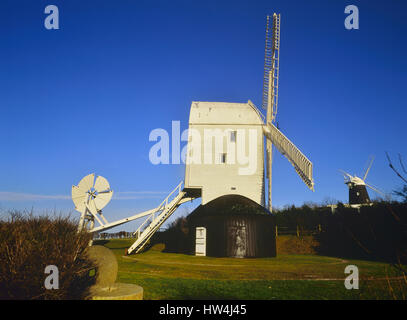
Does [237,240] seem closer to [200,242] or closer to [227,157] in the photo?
[200,242]

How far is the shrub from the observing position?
6172 mm

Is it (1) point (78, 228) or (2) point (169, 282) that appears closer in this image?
(1) point (78, 228)

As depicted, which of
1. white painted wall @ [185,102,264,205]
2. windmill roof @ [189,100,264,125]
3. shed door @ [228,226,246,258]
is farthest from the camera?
windmill roof @ [189,100,264,125]

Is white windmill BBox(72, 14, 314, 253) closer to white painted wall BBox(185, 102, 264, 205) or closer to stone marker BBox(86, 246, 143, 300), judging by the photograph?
white painted wall BBox(185, 102, 264, 205)

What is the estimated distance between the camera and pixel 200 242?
25906 mm

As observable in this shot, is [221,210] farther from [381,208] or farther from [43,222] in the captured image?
[43,222]

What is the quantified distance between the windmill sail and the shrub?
20711 mm

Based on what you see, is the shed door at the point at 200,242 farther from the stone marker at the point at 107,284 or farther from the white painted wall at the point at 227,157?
the stone marker at the point at 107,284

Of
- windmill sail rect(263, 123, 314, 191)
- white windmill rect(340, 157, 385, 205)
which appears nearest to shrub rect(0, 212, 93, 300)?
windmill sail rect(263, 123, 314, 191)

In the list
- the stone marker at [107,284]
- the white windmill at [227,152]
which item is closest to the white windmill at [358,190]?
Answer: the white windmill at [227,152]

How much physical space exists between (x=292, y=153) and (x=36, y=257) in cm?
2475
